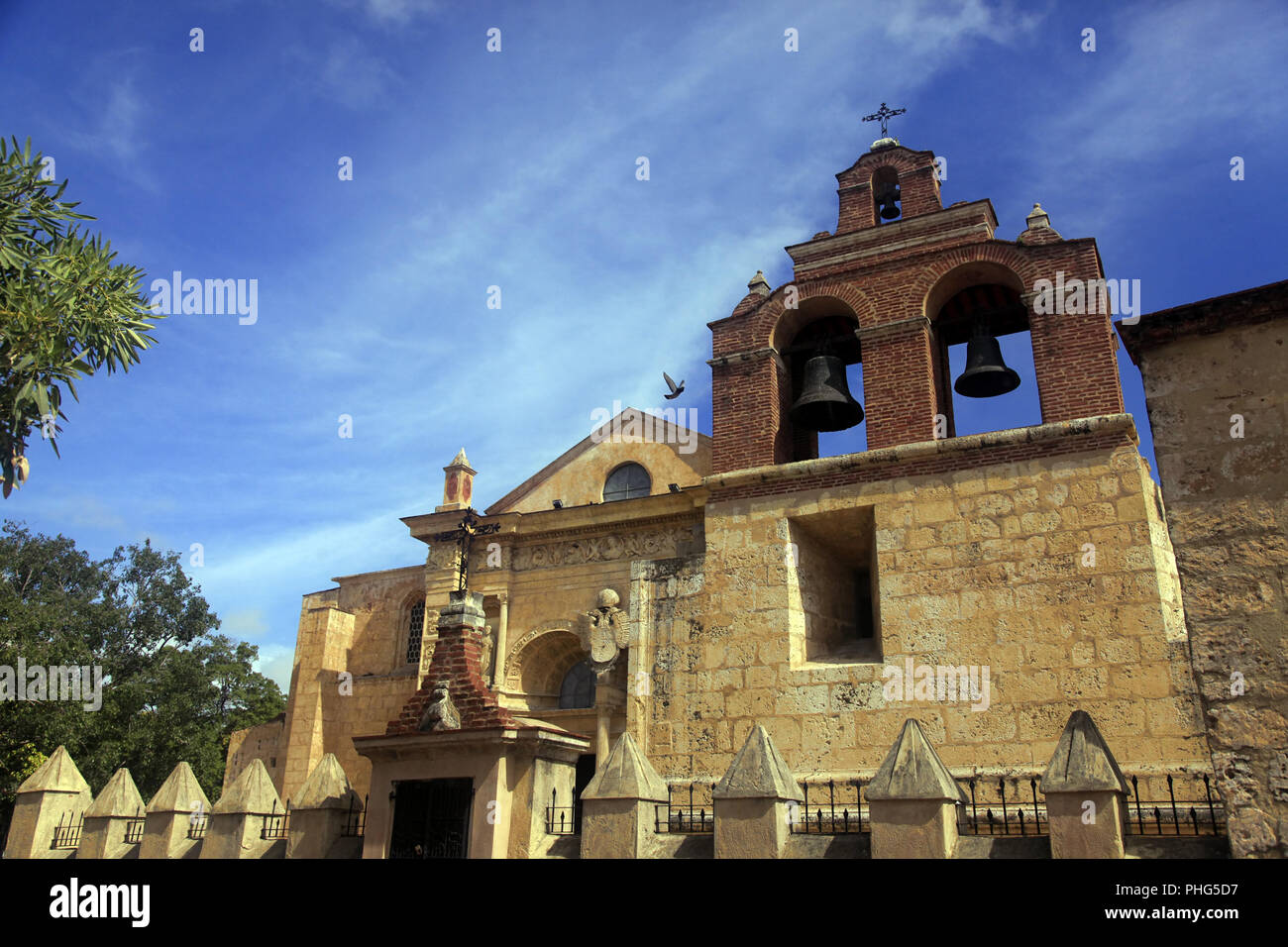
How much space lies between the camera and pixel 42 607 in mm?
21750

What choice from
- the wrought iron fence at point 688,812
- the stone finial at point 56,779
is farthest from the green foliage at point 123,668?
the wrought iron fence at point 688,812

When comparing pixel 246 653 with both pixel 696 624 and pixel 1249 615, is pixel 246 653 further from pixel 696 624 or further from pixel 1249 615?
pixel 1249 615

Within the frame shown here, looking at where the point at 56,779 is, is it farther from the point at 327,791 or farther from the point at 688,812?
the point at 688,812

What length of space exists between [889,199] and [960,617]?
261 inches

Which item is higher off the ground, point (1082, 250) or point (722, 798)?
point (1082, 250)

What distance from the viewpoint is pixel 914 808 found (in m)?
7.86

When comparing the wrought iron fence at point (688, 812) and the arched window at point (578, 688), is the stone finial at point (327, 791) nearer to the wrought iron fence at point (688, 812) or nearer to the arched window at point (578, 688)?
the wrought iron fence at point (688, 812)

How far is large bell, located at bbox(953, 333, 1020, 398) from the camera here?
1202cm

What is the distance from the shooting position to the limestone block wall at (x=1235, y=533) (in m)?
6.82

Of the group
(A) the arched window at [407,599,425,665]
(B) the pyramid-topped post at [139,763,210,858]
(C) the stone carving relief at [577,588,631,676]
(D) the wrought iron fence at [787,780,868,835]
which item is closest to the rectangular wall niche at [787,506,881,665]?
(D) the wrought iron fence at [787,780,868,835]

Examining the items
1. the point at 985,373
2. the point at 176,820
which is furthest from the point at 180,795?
the point at 985,373

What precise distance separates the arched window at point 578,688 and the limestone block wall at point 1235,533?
13711 millimetres
